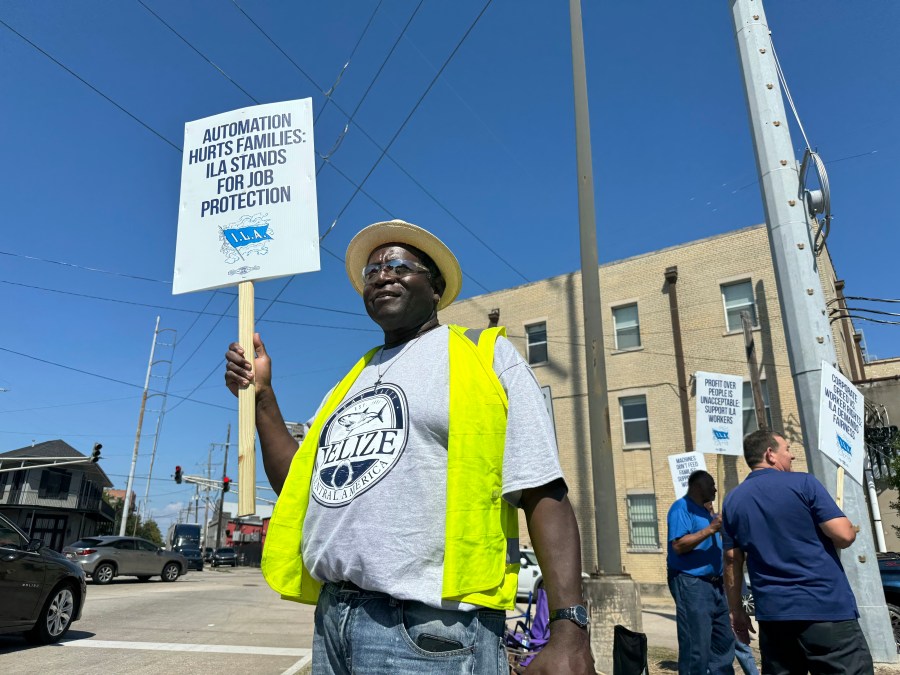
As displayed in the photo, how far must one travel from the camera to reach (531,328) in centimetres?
2441

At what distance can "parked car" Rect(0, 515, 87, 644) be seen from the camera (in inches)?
287

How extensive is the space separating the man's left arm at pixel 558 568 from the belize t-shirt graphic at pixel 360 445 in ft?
1.29

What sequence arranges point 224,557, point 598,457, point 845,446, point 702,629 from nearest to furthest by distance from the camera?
point 845,446
point 702,629
point 598,457
point 224,557

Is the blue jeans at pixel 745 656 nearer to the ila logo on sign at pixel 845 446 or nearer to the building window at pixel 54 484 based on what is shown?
the ila logo on sign at pixel 845 446

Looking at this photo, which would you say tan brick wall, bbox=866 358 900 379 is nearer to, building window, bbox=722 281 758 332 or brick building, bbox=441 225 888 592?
brick building, bbox=441 225 888 592

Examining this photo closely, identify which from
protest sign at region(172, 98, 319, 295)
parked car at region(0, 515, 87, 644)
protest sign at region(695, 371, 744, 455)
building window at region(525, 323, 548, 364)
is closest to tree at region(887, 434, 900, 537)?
protest sign at region(695, 371, 744, 455)

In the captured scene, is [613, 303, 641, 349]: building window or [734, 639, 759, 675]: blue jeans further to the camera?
[613, 303, 641, 349]: building window

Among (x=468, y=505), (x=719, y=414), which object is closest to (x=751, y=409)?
(x=719, y=414)

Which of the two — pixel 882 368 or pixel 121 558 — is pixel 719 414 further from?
pixel 882 368

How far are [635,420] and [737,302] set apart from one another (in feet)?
16.0

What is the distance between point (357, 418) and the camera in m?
1.96

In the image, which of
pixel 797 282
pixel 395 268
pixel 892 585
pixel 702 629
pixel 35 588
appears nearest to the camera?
pixel 395 268

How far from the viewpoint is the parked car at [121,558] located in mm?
18891

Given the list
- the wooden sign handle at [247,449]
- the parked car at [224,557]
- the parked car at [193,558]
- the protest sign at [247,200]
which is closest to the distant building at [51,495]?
the parked car at [224,557]
